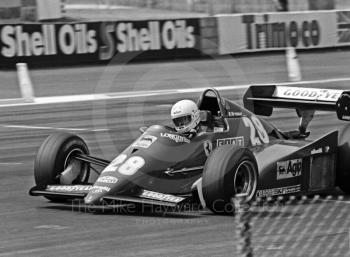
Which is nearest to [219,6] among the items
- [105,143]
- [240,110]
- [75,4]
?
[75,4]

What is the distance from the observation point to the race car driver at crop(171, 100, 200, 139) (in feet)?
32.8

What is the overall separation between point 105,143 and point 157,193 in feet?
20.7

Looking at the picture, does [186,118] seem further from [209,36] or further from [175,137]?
[209,36]

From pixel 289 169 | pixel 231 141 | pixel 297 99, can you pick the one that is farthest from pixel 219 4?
pixel 289 169

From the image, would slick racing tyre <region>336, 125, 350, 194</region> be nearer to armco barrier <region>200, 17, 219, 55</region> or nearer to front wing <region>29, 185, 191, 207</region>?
front wing <region>29, 185, 191, 207</region>

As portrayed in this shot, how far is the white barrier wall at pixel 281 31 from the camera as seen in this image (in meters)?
29.6

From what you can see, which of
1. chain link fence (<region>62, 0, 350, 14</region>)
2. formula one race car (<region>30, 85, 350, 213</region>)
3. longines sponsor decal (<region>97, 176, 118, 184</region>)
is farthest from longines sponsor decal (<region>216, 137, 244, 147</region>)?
chain link fence (<region>62, 0, 350, 14</region>)

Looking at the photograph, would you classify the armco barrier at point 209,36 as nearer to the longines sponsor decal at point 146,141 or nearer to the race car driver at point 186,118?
the race car driver at point 186,118

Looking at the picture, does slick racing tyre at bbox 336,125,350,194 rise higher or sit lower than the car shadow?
higher

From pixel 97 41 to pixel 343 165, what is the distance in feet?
56.5

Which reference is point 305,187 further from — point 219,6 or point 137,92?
point 219,6

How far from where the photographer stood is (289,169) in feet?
33.5

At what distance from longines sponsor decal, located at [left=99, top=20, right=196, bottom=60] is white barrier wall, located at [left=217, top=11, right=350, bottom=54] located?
1.35m

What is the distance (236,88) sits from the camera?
23.8m
